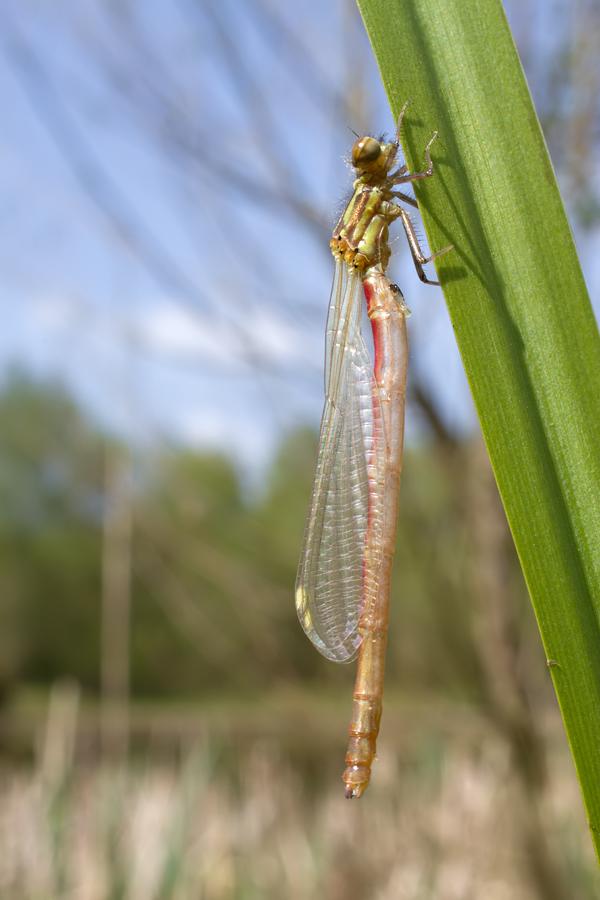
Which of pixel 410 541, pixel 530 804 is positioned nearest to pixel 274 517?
pixel 410 541

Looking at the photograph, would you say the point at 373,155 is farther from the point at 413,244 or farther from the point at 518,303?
the point at 518,303

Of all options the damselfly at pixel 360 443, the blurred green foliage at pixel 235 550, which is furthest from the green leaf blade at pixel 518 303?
the blurred green foliage at pixel 235 550

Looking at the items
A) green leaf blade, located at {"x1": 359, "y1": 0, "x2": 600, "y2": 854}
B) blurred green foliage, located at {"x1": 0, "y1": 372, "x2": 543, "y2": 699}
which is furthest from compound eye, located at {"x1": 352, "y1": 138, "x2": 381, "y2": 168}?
blurred green foliage, located at {"x1": 0, "y1": 372, "x2": 543, "y2": 699}

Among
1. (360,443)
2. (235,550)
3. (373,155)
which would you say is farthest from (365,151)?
(235,550)

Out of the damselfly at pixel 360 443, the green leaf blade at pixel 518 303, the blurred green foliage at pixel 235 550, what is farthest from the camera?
the blurred green foliage at pixel 235 550

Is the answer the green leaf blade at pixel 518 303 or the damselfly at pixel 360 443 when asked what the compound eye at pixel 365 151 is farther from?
the green leaf blade at pixel 518 303

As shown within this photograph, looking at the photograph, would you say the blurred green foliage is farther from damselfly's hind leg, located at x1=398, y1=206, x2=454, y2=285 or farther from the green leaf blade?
the green leaf blade

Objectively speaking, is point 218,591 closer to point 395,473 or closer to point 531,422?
point 395,473
